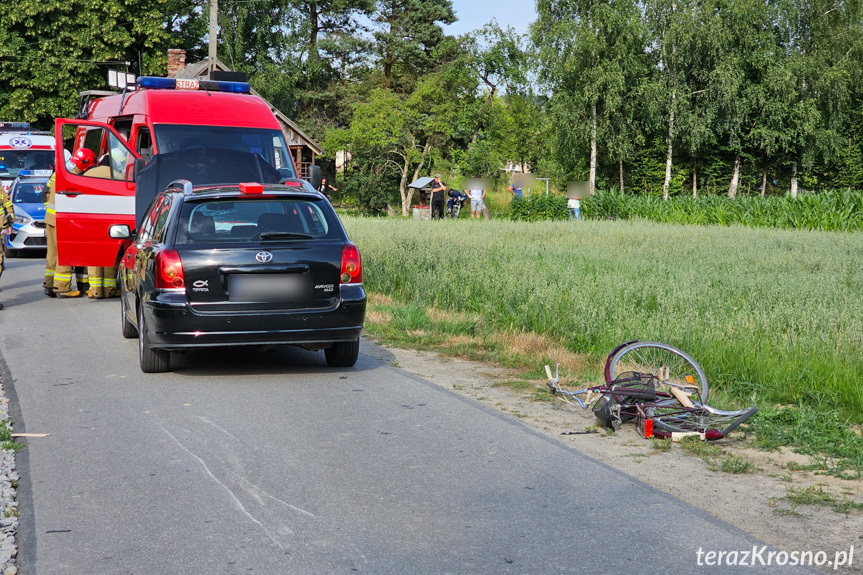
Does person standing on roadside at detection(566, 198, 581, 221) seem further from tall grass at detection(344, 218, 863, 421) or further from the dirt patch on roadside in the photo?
the dirt patch on roadside

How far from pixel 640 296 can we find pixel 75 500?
7.61m

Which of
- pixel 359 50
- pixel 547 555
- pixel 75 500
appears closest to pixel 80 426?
pixel 75 500

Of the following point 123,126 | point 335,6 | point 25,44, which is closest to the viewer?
point 123,126

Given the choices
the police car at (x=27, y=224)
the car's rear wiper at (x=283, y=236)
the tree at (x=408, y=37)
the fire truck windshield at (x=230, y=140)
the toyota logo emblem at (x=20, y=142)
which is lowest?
the police car at (x=27, y=224)

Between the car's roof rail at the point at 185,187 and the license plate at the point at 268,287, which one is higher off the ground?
the car's roof rail at the point at 185,187

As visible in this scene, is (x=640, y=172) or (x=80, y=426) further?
(x=640, y=172)

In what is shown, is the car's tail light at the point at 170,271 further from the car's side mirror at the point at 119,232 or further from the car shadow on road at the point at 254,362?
the car's side mirror at the point at 119,232

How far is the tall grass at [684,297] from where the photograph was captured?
303 inches

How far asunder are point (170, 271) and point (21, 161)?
2424 cm

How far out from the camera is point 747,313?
9430mm

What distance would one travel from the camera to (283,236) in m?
7.99

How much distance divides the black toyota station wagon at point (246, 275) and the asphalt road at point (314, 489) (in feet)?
1.52

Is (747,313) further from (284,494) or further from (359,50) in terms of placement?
(359,50)

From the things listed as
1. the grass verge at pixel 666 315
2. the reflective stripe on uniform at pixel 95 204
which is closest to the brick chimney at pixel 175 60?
the grass verge at pixel 666 315
